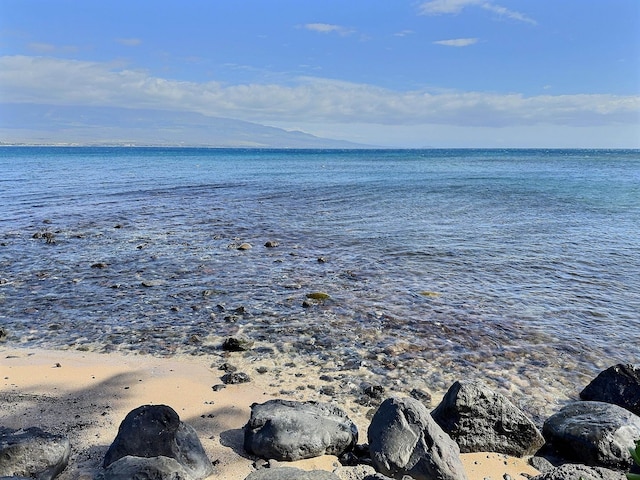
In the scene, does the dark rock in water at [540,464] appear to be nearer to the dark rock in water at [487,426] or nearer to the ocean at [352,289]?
the dark rock in water at [487,426]

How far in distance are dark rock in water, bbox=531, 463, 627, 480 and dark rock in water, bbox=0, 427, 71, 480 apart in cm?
478

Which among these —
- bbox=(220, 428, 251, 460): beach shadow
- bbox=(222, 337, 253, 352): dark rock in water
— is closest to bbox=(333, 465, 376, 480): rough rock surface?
bbox=(220, 428, 251, 460): beach shadow

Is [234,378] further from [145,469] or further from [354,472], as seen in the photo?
[145,469]

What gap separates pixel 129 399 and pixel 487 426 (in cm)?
466

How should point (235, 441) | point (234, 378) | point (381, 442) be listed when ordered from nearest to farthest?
point (381, 442)
point (235, 441)
point (234, 378)

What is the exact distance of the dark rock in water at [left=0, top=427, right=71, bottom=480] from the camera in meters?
5.18

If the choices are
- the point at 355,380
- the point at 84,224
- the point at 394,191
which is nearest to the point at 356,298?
the point at 355,380

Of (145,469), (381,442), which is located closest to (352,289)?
(381,442)

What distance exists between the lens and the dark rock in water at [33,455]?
5176 millimetres

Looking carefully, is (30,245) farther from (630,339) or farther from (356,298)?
(630,339)

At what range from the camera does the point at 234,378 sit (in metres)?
8.04

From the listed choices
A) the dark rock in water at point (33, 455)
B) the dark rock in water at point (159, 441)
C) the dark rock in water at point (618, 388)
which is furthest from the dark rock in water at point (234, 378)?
the dark rock in water at point (618, 388)

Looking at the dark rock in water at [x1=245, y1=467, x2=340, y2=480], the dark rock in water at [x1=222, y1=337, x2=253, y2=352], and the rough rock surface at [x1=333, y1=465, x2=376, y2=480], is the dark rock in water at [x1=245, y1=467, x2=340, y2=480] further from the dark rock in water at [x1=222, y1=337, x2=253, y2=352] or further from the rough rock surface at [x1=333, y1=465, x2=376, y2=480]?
the dark rock in water at [x1=222, y1=337, x2=253, y2=352]

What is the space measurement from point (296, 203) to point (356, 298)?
1899 cm
